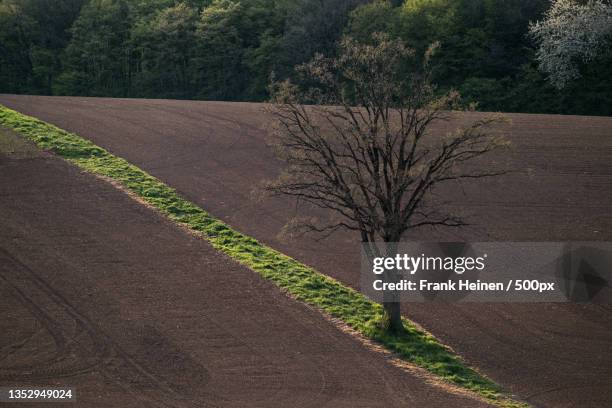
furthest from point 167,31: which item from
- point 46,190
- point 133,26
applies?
point 46,190

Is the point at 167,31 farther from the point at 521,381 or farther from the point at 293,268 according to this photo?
the point at 521,381

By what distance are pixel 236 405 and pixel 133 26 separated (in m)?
64.3

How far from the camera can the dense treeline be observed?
63.5m

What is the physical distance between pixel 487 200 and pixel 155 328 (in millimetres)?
16852

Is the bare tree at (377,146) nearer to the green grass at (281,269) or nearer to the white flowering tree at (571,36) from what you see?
the green grass at (281,269)

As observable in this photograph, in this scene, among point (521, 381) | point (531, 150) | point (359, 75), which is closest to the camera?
point (521, 381)

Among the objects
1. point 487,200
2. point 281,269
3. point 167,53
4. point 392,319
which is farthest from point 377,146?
point 167,53

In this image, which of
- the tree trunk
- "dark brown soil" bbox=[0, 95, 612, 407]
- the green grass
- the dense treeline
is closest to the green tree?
the dense treeline

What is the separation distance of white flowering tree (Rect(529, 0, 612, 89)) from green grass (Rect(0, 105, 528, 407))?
115ft

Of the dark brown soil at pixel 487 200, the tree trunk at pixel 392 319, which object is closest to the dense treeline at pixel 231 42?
the dark brown soil at pixel 487 200

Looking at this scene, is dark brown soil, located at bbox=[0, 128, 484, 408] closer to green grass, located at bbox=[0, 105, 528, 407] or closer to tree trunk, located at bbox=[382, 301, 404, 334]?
green grass, located at bbox=[0, 105, 528, 407]

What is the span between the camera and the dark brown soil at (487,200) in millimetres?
21391

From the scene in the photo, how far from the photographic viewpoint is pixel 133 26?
7619cm

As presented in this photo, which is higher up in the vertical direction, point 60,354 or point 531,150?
point 531,150
